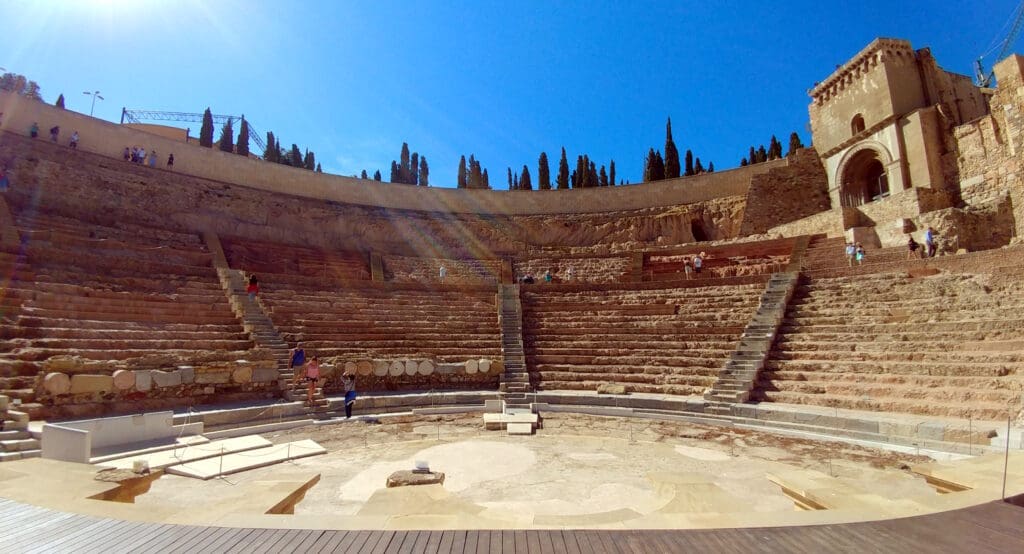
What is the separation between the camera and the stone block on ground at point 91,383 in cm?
895

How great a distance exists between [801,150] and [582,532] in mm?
29961

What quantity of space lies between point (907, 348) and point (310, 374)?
13098 mm

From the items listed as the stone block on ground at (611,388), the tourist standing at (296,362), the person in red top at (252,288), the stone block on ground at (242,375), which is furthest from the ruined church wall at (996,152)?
the person in red top at (252,288)

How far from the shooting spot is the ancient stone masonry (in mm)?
26828

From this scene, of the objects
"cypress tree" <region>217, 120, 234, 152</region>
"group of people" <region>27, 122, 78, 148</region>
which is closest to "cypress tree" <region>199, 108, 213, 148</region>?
"cypress tree" <region>217, 120, 234, 152</region>

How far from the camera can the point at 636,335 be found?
14.7 meters

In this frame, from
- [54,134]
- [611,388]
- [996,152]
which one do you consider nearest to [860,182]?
[996,152]

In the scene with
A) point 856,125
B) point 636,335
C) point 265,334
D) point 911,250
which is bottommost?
point 636,335

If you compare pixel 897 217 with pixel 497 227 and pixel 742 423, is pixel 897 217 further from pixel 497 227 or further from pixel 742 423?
pixel 497 227

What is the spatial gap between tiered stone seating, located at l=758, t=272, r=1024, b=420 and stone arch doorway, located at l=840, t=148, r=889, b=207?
14.8 metres

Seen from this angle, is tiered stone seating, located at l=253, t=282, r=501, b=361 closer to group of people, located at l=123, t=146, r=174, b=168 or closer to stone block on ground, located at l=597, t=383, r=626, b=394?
stone block on ground, located at l=597, t=383, r=626, b=394

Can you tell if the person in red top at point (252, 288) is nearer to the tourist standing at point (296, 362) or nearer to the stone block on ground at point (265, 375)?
the tourist standing at point (296, 362)

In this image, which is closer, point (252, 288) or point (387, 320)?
point (252, 288)

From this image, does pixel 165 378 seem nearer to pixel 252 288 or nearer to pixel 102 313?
pixel 102 313
